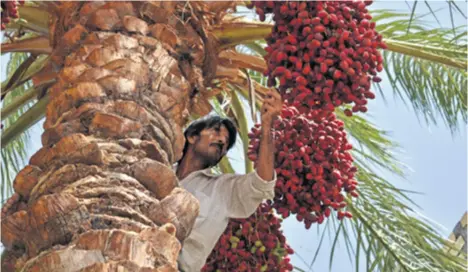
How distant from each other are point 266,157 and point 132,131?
746 millimetres

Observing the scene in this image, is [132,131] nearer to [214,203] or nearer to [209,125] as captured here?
[214,203]

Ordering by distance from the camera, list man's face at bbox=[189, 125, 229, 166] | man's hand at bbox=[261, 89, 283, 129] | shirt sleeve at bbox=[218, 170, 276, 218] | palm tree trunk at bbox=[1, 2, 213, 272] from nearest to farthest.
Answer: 1. palm tree trunk at bbox=[1, 2, 213, 272]
2. man's hand at bbox=[261, 89, 283, 129]
3. shirt sleeve at bbox=[218, 170, 276, 218]
4. man's face at bbox=[189, 125, 229, 166]

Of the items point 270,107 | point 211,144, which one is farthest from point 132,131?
point 211,144

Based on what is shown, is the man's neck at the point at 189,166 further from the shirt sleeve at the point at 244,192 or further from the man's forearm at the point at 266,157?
the man's forearm at the point at 266,157

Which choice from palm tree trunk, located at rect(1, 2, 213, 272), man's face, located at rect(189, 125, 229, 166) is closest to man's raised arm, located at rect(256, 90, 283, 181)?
palm tree trunk, located at rect(1, 2, 213, 272)

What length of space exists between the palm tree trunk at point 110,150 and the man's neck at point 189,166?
0.43 metres

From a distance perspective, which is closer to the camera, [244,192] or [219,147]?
[244,192]

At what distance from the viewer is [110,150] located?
8.57ft

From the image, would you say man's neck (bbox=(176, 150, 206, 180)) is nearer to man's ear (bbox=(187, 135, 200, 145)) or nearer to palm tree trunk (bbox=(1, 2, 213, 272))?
man's ear (bbox=(187, 135, 200, 145))

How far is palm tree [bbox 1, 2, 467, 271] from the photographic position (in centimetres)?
233

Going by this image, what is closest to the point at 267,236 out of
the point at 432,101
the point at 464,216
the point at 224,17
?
the point at 224,17

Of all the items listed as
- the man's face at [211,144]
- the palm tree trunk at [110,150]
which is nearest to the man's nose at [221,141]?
the man's face at [211,144]

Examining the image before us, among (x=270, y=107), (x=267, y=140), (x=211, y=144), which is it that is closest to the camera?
(x=270, y=107)

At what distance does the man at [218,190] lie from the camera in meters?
3.26
